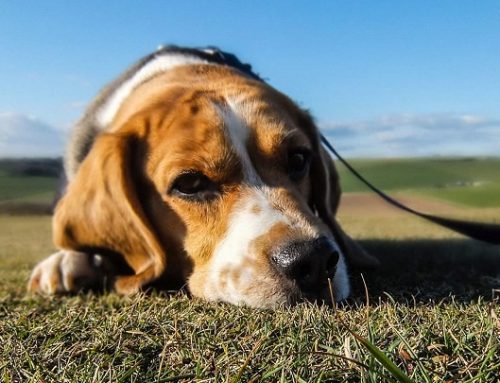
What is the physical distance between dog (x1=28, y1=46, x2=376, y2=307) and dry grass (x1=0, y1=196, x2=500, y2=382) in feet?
0.69

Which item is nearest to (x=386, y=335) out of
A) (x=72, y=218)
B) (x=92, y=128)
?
(x=72, y=218)

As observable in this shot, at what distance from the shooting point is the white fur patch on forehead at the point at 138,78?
16.4 feet

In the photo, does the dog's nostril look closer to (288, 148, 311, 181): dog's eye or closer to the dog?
the dog

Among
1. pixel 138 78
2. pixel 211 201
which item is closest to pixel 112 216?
pixel 211 201

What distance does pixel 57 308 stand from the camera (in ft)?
10.5

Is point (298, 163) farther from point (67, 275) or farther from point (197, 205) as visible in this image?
point (67, 275)

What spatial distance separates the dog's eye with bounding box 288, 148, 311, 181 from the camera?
3.68m

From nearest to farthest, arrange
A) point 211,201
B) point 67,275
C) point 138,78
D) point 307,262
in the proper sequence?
point 307,262 → point 211,201 → point 67,275 → point 138,78

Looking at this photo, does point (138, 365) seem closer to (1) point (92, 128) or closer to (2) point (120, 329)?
(2) point (120, 329)

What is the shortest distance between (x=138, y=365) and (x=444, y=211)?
5792mm

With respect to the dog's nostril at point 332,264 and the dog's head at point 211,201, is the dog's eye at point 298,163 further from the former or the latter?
the dog's nostril at point 332,264

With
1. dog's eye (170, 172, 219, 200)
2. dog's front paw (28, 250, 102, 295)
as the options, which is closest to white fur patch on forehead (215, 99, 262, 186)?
dog's eye (170, 172, 219, 200)

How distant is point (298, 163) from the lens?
147 inches

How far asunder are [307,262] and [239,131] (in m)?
1.02
